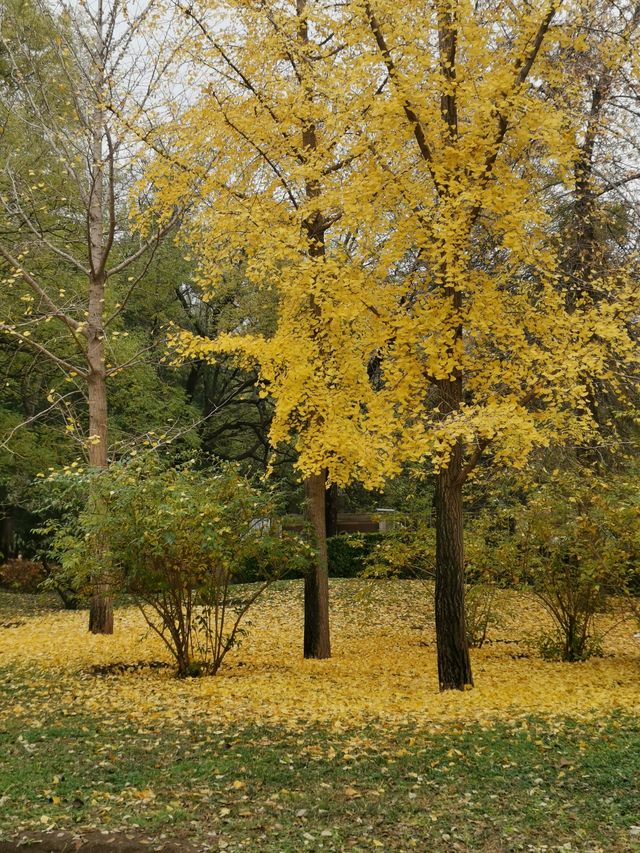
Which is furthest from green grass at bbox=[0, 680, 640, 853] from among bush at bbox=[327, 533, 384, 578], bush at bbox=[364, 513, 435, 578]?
bush at bbox=[327, 533, 384, 578]

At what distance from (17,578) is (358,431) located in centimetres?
1348

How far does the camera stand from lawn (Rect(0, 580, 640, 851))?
4.18 m

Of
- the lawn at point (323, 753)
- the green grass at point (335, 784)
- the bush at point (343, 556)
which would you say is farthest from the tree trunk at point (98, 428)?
the bush at point (343, 556)

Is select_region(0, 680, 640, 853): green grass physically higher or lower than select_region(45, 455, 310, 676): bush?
lower

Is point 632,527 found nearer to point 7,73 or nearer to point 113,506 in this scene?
point 113,506

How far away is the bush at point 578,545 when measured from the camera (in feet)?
27.5

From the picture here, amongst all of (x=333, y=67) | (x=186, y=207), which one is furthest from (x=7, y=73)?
(x=333, y=67)

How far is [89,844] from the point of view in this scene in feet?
12.8

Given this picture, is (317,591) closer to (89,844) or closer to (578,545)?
(578,545)

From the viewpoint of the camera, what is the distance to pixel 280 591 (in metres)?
16.0

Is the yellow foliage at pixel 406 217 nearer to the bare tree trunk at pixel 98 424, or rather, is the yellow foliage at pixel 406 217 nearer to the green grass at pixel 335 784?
the green grass at pixel 335 784

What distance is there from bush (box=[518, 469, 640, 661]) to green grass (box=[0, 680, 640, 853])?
8.32 ft

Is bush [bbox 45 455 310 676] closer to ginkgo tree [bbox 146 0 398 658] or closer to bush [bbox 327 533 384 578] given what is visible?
ginkgo tree [bbox 146 0 398 658]

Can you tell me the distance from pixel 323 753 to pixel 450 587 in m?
2.65
